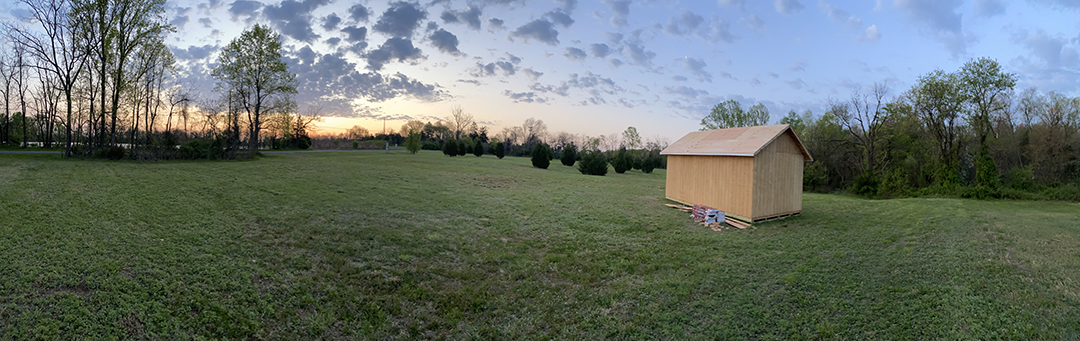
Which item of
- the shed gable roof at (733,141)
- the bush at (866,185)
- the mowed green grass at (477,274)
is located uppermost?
the shed gable roof at (733,141)

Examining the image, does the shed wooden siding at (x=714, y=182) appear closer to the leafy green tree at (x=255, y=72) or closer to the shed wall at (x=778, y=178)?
the shed wall at (x=778, y=178)

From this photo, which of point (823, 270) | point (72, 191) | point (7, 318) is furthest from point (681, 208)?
point (72, 191)

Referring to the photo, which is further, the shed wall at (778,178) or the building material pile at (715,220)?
the shed wall at (778,178)

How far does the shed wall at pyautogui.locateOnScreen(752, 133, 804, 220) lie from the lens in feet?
36.2

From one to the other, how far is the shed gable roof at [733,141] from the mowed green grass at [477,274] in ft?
8.03

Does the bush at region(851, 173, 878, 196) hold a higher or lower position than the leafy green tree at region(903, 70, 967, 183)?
lower

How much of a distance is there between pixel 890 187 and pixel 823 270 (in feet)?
71.0

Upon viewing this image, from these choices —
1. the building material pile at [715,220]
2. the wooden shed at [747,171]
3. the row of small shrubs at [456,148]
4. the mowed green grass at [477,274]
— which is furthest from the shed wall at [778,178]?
the row of small shrubs at [456,148]

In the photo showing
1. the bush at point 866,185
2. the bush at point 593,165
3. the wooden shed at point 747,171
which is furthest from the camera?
the bush at point 593,165

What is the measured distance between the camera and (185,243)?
19.7 feet

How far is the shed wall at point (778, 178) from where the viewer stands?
11047 millimetres

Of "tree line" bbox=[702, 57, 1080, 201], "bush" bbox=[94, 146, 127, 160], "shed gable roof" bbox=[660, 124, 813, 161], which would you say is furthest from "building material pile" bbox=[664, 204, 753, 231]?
"bush" bbox=[94, 146, 127, 160]

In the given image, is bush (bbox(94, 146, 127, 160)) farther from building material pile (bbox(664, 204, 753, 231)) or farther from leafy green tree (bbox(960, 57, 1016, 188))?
leafy green tree (bbox(960, 57, 1016, 188))

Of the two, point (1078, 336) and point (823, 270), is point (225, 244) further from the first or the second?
point (1078, 336)
